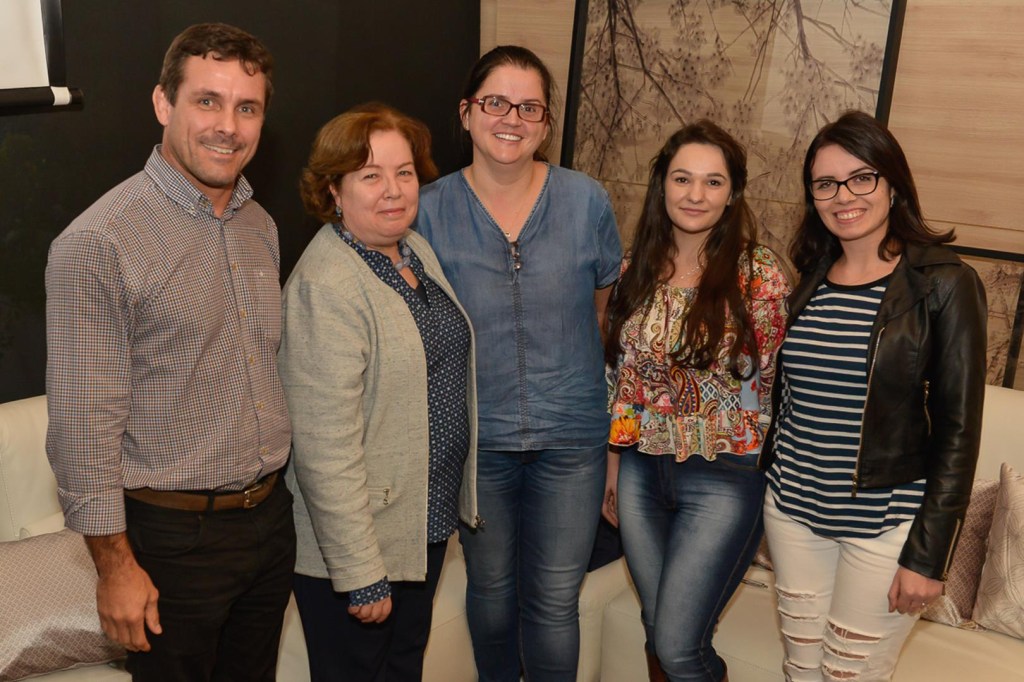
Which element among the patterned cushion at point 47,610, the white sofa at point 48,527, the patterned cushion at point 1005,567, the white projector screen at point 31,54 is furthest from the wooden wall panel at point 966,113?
the patterned cushion at point 47,610

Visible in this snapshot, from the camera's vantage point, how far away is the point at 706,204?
2113mm

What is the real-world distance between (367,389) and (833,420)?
3.05 ft

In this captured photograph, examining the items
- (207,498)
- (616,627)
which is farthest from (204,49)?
(616,627)

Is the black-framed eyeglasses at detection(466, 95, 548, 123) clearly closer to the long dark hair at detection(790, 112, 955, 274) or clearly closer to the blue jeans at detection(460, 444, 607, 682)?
the long dark hair at detection(790, 112, 955, 274)

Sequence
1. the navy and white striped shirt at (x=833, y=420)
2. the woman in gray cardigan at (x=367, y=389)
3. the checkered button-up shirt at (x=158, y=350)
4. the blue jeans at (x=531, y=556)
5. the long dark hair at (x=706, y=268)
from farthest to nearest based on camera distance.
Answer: the blue jeans at (x=531, y=556) < the long dark hair at (x=706, y=268) < the navy and white striped shirt at (x=833, y=420) < the woman in gray cardigan at (x=367, y=389) < the checkered button-up shirt at (x=158, y=350)

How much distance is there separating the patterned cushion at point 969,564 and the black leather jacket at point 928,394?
80 centimetres

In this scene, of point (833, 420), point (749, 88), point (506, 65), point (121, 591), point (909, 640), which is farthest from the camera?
point (749, 88)

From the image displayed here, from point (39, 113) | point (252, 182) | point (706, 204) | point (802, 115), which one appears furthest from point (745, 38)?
point (39, 113)

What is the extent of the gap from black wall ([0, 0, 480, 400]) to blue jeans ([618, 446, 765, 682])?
5.08 ft

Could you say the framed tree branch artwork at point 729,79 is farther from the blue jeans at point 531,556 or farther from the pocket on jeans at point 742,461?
the blue jeans at point 531,556

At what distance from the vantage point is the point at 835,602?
196 cm

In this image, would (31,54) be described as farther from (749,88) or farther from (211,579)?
(749,88)

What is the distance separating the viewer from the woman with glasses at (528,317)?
2107mm

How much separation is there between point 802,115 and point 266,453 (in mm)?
2192
